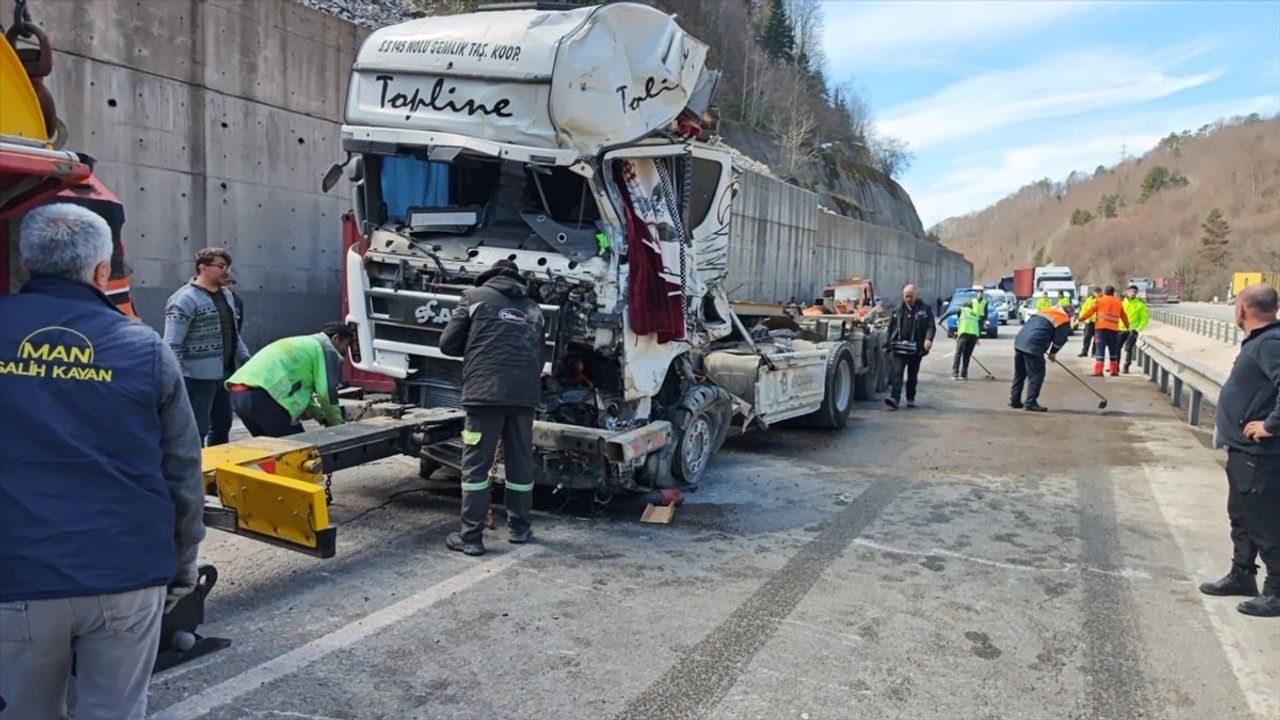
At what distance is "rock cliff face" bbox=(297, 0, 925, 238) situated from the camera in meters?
42.7

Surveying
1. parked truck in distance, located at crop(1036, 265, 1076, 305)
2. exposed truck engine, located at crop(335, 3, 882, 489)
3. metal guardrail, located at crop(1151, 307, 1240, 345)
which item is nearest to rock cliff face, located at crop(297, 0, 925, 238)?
parked truck in distance, located at crop(1036, 265, 1076, 305)

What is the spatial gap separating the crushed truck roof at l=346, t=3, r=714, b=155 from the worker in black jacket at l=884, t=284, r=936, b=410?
7.28m

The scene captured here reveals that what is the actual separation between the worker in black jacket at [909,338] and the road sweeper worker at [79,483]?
11500 mm

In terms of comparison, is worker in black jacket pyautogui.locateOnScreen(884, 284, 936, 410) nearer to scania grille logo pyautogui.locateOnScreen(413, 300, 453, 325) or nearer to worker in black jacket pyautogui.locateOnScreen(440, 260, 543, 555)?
scania grille logo pyautogui.locateOnScreen(413, 300, 453, 325)

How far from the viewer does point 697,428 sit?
7211 millimetres

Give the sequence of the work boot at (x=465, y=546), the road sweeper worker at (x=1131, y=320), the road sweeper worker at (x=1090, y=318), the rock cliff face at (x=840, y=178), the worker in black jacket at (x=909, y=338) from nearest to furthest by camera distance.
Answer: the work boot at (x=465, y=546) < the worker in black jacket at (x=909, y=338) < the road sweeper worker at (x=1131, y=320) < the road sweeper worker at (x=1090, y=318) < the rock cliff face at (x=840, y=178)

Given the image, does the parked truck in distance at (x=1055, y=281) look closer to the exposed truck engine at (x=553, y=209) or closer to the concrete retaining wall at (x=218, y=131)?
the concrete retaining wall at (x=218, y=131)

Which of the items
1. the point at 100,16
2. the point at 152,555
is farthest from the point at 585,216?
the point at 100,16

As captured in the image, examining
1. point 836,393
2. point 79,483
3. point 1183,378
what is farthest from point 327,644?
point 1183,378

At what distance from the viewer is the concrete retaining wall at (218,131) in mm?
9406

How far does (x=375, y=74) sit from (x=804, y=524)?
447 cm

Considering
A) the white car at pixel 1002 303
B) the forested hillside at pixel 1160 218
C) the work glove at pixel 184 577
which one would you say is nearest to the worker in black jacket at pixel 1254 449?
the work glove at pixel 184 577

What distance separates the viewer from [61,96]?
29.6ft

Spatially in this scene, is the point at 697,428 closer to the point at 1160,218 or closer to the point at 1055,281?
the point at 1055,281
